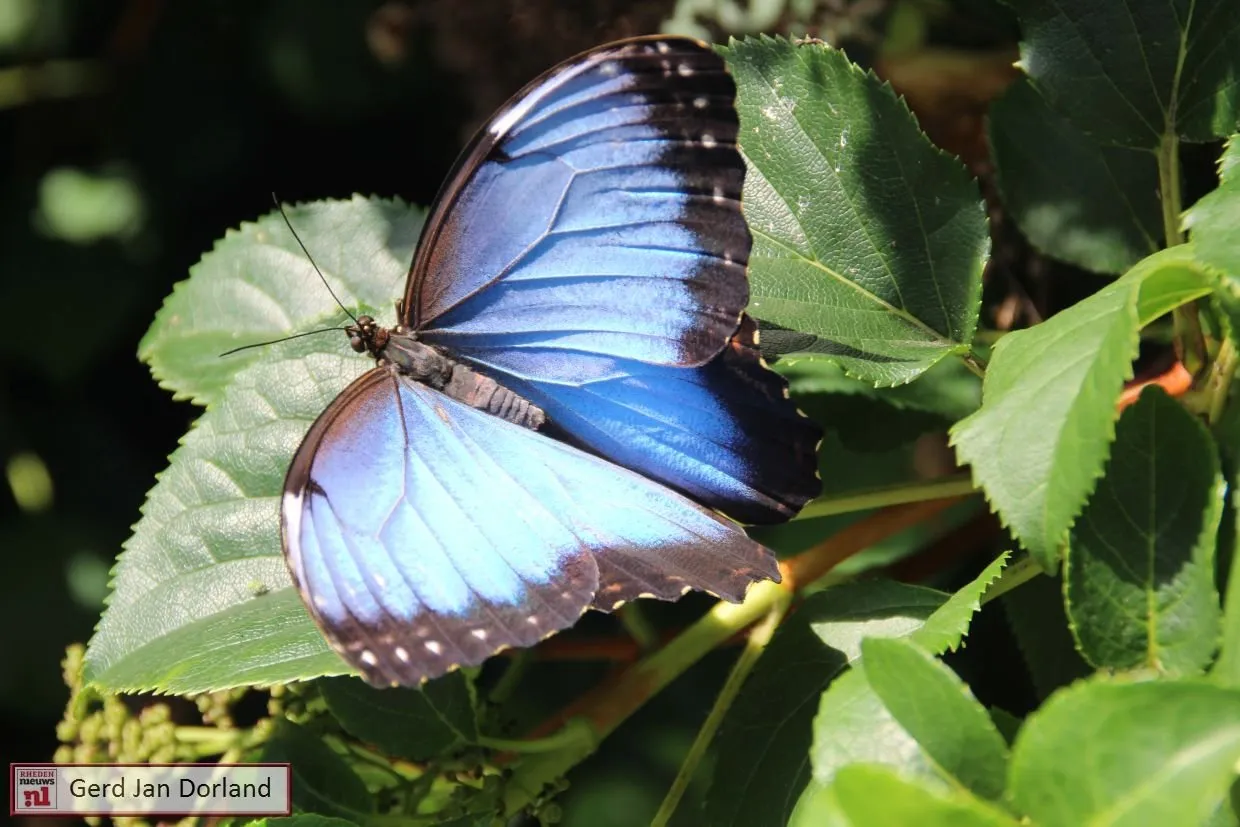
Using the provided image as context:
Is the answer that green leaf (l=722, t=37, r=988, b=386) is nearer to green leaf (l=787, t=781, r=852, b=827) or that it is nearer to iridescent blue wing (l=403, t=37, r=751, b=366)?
iridescent blue wing (l=403, t=37, r=751, b=366)

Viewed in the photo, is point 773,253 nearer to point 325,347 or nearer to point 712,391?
point 712,391

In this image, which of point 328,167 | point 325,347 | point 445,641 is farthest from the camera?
point 328,167

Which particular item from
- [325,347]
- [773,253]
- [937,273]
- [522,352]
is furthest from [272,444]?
[937,273]

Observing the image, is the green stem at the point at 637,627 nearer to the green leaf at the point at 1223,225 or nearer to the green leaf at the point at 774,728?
the green leaf at the point at 774,728

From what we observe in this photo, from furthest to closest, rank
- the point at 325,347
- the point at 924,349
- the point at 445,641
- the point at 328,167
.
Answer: the point at 328,167 → the point at 325,347 → the point at 924,349 → the point at 445,641

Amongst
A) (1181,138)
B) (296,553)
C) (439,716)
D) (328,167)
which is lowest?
(439,716)

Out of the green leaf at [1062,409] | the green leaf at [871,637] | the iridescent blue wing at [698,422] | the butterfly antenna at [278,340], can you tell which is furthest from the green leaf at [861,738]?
the butterfly antenna at [278,340]

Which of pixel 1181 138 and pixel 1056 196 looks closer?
pixel 1181 138
